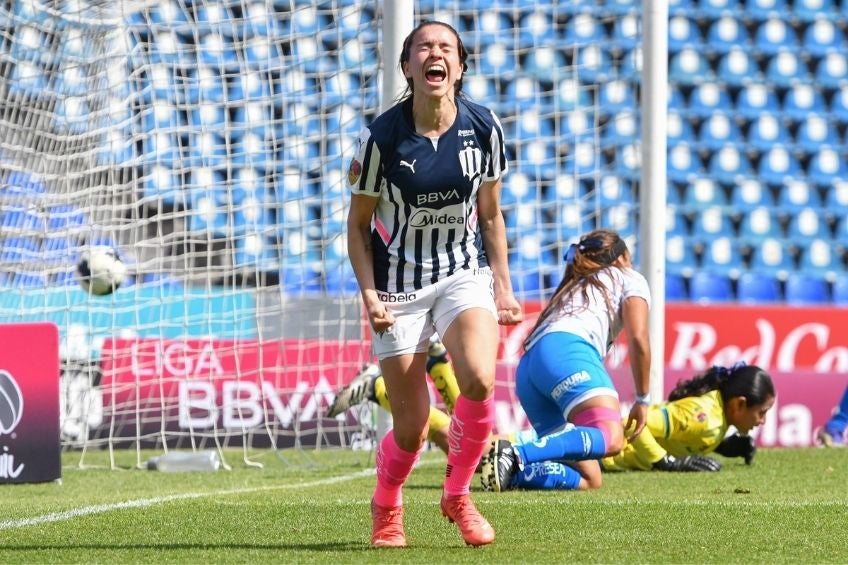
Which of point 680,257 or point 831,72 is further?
point 831,72

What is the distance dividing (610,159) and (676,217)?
3.15ft

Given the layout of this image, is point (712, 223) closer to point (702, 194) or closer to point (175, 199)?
point (702, 194)

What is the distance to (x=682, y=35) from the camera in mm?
15148

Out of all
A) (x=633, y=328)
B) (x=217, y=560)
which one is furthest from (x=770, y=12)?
(x=217, y=560)

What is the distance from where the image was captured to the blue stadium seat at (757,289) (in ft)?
45.0

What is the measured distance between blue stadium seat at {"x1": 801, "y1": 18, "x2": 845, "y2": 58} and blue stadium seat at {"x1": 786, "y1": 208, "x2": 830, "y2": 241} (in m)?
1.88

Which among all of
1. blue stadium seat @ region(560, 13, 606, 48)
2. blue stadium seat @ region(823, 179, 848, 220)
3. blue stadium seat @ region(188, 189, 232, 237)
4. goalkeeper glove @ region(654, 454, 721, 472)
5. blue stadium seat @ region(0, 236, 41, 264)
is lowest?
goalkeeper glove @ region(654, 454, 721, 472)

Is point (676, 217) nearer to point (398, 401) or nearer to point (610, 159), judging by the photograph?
point (610, 159)

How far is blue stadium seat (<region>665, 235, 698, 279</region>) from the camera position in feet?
46.0

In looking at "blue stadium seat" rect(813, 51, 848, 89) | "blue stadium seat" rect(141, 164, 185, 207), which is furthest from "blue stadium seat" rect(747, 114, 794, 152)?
"blue stadium seat" rect(141, 164, 185, 207)

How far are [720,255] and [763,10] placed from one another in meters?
3.00

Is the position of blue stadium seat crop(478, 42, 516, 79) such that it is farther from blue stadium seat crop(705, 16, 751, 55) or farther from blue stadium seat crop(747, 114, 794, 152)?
blue stadium seat crop(747, 114, 794, 152)

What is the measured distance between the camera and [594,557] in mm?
3695

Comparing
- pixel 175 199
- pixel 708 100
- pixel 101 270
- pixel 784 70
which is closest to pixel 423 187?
pixel 101 270
